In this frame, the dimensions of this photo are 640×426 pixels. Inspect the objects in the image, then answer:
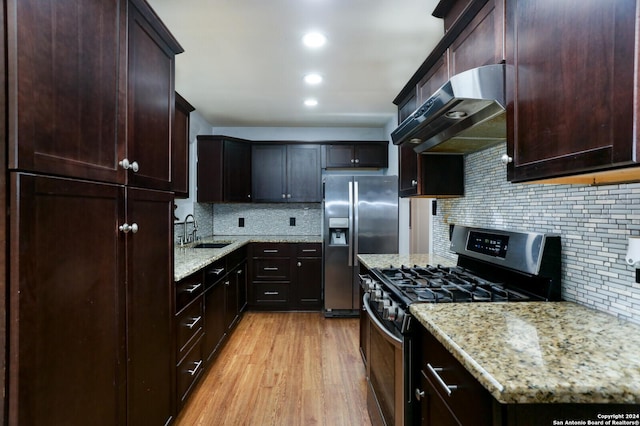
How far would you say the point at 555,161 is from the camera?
980 mm

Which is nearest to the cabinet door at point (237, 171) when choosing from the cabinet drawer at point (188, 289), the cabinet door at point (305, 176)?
the cabinet door at point (305, 176)

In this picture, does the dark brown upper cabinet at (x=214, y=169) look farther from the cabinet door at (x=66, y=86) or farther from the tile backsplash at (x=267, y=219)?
the cabinet door at (x=66, y=86)

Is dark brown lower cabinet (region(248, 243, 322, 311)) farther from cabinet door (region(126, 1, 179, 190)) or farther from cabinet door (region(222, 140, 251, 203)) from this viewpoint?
cabinet door (region(126, 1, 179, 190))

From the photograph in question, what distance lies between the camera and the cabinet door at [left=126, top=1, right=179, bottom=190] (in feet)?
4.35

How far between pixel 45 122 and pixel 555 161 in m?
1.45

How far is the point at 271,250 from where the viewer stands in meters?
4.02

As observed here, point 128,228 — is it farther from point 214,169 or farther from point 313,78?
point 214,169

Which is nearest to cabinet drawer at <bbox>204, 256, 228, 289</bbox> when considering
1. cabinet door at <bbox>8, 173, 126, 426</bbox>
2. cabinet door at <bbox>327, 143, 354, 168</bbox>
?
cabinet door at <bbox>8, 173, 126, 426</bbox>

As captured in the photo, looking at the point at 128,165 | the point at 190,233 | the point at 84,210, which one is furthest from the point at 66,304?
the point at 190,233

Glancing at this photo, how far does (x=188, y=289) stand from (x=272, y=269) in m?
2.03

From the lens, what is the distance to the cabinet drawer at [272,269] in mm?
4023

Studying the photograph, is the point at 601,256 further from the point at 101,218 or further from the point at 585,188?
the point at 101,218

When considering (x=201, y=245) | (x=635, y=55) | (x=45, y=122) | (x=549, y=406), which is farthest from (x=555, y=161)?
Result: (x=201, y=245)

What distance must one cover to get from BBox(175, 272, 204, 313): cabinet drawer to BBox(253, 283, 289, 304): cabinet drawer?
1.78 metres
